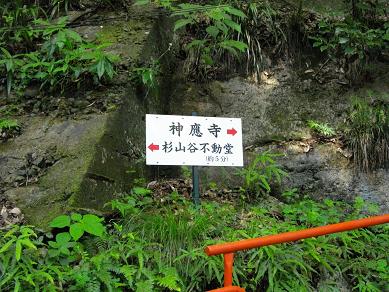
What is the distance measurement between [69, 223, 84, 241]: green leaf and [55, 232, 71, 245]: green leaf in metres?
0.13

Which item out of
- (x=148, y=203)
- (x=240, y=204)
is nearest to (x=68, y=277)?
(x=148, y=203)

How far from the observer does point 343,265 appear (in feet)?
13.2

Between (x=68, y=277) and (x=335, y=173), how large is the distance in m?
3.78

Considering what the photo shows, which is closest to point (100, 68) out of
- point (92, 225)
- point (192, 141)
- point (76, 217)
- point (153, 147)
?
point (153, 147)

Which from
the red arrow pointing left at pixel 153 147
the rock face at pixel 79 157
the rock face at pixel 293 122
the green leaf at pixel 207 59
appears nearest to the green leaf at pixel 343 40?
the rock face at pixel 293 122

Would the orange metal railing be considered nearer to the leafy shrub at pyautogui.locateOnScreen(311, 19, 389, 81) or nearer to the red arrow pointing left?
the red arrow pointing left

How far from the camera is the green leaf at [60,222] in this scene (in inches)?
140

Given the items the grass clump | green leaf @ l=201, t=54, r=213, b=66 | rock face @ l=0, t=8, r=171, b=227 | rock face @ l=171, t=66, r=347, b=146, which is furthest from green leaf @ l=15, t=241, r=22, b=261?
the grass clump

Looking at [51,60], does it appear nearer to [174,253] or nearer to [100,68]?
[100,68]

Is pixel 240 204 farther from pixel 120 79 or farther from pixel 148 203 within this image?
pixel 120 79

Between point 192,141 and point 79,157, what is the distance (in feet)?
3.79

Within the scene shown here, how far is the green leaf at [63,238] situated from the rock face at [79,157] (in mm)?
308

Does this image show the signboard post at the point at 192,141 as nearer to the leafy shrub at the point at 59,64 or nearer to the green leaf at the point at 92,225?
the green leaf at the point at 92,225

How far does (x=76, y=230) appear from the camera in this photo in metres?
3.46
